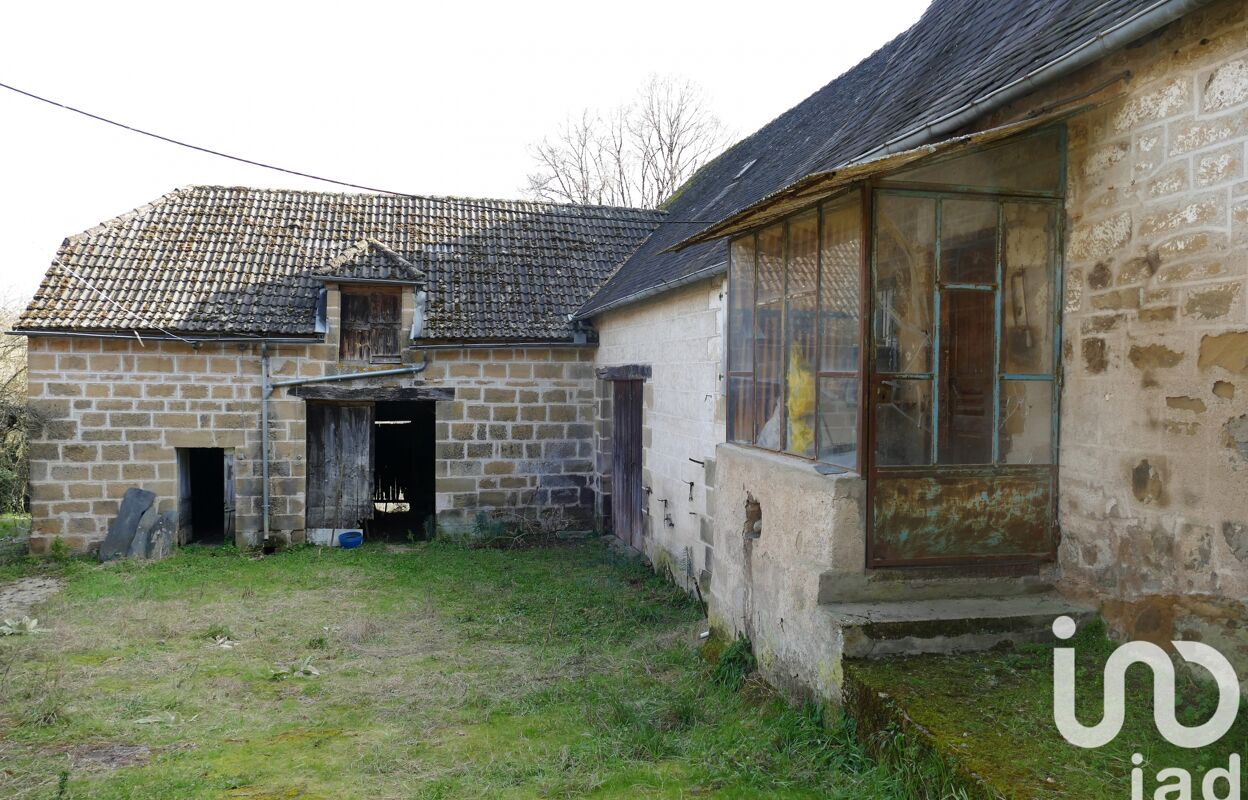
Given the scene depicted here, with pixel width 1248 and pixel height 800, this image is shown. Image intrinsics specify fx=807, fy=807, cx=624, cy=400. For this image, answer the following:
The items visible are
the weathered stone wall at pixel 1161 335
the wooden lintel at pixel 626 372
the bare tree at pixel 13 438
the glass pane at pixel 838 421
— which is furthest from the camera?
the bare tree at pixel 13 438

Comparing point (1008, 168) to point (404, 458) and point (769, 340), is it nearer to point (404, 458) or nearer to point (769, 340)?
point (769, 340)

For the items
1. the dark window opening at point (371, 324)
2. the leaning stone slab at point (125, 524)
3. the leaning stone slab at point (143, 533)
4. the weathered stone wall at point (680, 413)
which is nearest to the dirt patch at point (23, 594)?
the leaning stone slab at point (125, 524)

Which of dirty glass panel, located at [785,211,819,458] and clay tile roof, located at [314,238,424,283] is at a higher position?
clay tile roof, located at [314,238,424,283]

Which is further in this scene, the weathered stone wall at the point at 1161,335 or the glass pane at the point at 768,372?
the glass pane at the point at 768,372

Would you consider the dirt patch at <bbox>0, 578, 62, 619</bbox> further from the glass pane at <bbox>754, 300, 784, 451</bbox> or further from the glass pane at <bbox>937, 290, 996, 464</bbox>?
the glass pane at <bbox>937, 290, 996, 464</bbox>

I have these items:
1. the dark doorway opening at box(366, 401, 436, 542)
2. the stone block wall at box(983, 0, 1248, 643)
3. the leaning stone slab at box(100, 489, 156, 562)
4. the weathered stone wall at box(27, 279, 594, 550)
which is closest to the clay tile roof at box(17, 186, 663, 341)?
the weathered stone wall at box(27, 279, 594, 550)

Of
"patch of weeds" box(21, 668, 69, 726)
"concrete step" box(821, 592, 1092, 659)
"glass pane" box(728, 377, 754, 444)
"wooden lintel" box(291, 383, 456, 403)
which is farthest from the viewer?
"wooden lintel" box(291, 383, 456, 403)

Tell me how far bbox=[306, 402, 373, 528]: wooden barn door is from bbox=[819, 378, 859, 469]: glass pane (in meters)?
7.87

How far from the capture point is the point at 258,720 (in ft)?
17.0

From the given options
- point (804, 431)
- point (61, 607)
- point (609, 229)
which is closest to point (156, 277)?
point (61, 607)

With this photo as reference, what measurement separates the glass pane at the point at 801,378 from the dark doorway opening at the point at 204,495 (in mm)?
8148

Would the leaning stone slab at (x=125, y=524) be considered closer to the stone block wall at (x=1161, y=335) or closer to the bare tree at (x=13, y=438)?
the bare tree at (x=13, y=438)

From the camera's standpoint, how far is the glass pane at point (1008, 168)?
4.16 meters

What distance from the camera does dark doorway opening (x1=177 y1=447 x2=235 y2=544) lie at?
10.4 m
